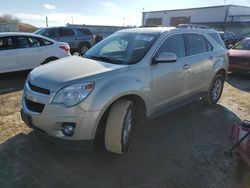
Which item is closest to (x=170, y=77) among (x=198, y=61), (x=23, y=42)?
(x=198, y=61)

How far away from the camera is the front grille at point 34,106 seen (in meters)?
3.56

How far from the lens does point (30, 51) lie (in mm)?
8695

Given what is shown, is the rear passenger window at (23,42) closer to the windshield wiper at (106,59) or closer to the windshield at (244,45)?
the windshield wiper at (106,59)

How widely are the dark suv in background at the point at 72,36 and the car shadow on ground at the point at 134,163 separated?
1083 cm

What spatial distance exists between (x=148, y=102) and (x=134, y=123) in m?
0.39

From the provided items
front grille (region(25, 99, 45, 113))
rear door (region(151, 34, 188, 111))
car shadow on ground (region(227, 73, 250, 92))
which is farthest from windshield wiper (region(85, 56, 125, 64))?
car shadow on ground (region(227, 73, 250, 92))

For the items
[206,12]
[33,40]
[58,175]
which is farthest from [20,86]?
[206,12]

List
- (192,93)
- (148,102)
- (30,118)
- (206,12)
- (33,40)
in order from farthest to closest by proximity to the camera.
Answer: (206,12) → (33,40) → (192,93) → (148,102) → (30,118)

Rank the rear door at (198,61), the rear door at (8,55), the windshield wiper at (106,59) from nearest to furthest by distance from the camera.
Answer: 1. the windshield wiper at (106,59)
2. the rear door at (198,61)
3. the rear door at (8,55)

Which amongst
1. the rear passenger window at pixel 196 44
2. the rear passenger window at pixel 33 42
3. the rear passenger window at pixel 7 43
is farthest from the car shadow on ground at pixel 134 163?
the rear passenger window at pixel 33 42

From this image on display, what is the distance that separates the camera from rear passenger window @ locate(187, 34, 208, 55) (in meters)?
5.27

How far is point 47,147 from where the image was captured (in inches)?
161

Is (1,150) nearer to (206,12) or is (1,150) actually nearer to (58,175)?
(58,175)

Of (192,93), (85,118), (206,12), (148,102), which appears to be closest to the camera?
(85,118)
